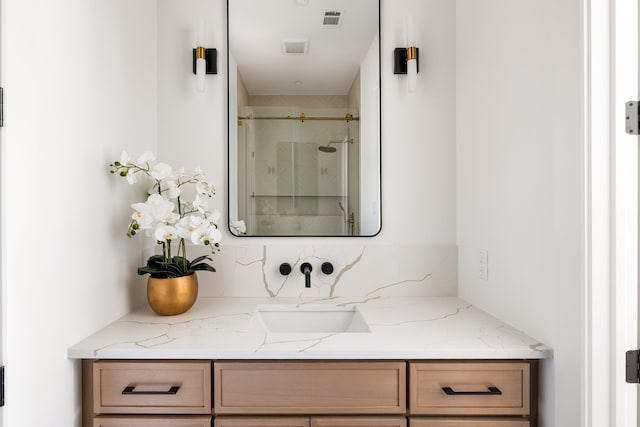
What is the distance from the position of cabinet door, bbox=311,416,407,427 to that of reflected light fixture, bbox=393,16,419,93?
130cm

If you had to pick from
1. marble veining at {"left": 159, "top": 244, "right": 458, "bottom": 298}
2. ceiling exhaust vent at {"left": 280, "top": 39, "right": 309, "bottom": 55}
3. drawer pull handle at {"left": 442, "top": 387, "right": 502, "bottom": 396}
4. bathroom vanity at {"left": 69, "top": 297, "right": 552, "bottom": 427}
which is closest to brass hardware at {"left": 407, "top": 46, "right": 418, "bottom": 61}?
ceiling exhaust vent at {"left": 280, "top": 39, "right": 309, "bottom": 55}

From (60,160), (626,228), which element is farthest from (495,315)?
(60,160)

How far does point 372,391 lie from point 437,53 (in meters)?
1.44

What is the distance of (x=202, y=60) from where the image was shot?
1829 mm

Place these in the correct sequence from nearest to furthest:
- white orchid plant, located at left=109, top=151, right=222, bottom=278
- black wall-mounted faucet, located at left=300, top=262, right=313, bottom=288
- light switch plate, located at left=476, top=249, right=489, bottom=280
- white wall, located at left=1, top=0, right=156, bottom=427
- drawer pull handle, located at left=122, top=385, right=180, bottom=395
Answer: white wall, located at left=1, top=0, right=156, bottom=427
drawer pull handle, located at left=122, top=385, right=180, bottom=395
white orchid plant, located at left=109, top=151, right=222, bottom=278
light switch plate, located at left=476, top=249, right=489, bottom=280
black wall-mounted faucet, located at left=300, top=262, right=313, bottom=288

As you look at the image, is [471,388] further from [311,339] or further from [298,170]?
[298,170]

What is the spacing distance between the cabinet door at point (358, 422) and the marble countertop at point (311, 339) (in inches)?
7.1

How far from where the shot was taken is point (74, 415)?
1217 millimetres

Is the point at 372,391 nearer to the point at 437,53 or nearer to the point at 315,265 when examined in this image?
the point at 315,265

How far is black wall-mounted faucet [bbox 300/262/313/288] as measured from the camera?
1.82 m

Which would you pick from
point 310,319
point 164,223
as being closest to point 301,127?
point 164,223

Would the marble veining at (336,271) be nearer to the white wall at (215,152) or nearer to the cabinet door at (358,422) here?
the white wall at (215,152)

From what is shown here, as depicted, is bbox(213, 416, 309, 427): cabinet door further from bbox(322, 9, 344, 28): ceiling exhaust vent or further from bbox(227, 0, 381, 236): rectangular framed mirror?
bbox(322, 9, 344, 28): ceiling exhaust vent

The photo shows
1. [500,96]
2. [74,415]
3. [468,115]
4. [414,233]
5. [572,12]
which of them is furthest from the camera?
[414,233]
